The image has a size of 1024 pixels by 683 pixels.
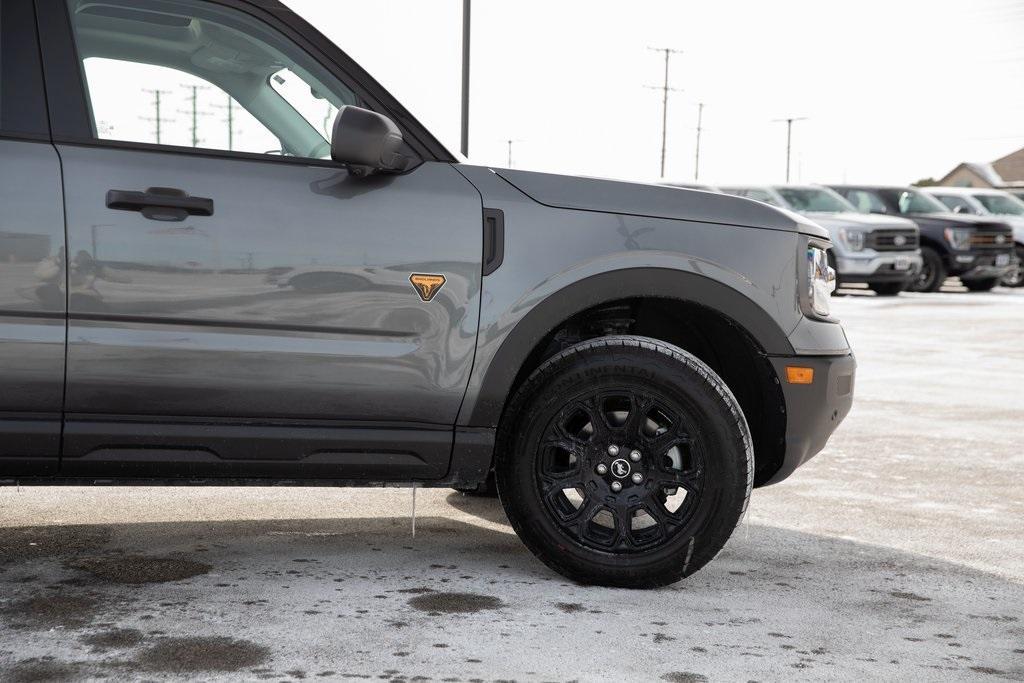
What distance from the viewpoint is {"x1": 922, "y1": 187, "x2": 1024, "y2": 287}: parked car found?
2541cm

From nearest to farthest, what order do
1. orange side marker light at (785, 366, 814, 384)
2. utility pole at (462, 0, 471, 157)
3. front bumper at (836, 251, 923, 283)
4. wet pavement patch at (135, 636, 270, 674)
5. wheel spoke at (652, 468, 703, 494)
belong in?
1. wet pavement patch at (135, 636, 270, 674)
2. wheel spoke at (652, 468, 703, 494)
3. orange side marker light at (785, 366, 814, 384)
4. utility pole at (462, 0, 471, 157)
5. front bumper at (836, 251, 923, 283)

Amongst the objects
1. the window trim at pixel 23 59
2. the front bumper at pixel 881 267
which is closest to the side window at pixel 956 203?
the front bumper at pixel 881 267

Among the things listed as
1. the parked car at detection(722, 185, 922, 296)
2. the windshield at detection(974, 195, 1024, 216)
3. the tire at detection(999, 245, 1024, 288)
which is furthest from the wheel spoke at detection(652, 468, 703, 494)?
the windshield at detection(974, 195, 1024, 216)

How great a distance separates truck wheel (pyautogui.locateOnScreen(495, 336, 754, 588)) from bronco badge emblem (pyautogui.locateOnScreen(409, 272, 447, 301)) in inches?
17.2

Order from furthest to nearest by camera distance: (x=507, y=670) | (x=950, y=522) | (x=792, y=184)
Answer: (x=792, y=184), (x=950, y=522), (x=507, y=670)

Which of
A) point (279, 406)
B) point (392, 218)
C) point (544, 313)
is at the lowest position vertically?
point (279, 406)

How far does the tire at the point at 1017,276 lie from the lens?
2567cm

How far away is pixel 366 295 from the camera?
12.8 ft

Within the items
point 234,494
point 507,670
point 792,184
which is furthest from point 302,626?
point 792,184

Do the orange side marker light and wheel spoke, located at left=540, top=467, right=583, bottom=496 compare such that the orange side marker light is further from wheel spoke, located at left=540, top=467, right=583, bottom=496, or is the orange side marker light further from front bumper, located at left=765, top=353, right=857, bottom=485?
wheel spoke, located at left=540, top=467, right=583, bottom=496

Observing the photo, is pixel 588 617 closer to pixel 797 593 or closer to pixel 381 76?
pixel 797 593

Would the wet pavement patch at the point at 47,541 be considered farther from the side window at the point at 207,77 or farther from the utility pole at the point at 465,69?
the utility pole at the point at 465,69

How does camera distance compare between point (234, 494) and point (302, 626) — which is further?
point (234, 494)

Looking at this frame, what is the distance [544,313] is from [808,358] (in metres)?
0.90
